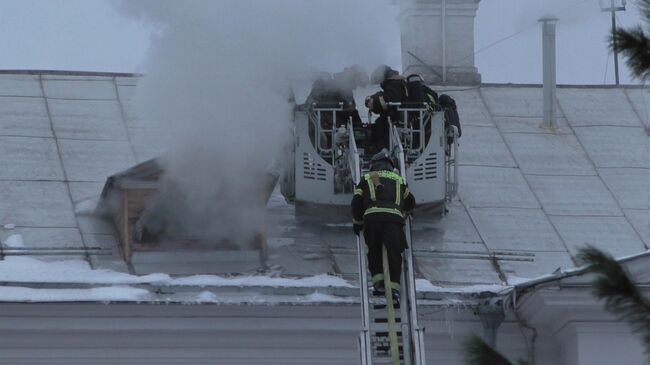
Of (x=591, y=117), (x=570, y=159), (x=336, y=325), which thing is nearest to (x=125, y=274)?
(x=336, y=325)

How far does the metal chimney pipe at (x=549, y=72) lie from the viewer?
16484 mm

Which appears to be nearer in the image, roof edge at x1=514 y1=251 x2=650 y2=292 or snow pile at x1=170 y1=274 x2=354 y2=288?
roof edge at x1=514 y1=251 x2=650 y2=292

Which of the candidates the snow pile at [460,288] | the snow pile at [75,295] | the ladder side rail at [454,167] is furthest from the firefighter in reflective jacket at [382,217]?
the ladder side rail at [454,167]

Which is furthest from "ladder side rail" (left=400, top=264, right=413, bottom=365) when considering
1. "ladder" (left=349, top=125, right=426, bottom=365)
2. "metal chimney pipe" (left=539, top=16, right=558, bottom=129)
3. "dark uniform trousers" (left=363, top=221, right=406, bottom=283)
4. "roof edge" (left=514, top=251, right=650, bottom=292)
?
"metal chimney pipe" (left=539, top=16, right=558, bottom=129)

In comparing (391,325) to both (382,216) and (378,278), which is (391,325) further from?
(382,216)

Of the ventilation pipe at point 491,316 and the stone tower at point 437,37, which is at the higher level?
the stone tower at point 437,37

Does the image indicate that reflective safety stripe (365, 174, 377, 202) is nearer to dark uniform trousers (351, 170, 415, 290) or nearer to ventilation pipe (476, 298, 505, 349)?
dark uniform trousers (351, 170, 415, 290)

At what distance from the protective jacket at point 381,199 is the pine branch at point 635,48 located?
550cm

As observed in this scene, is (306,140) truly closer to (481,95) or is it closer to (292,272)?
(292,272)

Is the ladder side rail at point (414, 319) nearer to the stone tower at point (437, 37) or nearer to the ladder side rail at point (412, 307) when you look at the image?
the ladder side rail at point (412, 307)

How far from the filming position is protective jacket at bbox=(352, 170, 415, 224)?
11.6m

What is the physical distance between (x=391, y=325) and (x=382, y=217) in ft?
3.36

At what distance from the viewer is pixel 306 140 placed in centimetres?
1357

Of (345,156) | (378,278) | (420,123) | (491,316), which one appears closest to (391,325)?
(378,278)
